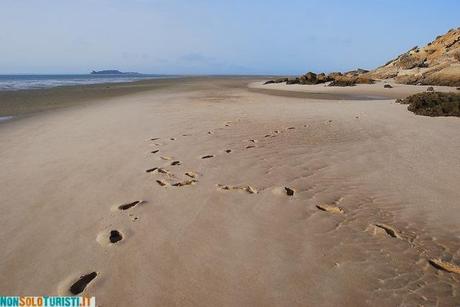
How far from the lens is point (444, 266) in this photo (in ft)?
9.03

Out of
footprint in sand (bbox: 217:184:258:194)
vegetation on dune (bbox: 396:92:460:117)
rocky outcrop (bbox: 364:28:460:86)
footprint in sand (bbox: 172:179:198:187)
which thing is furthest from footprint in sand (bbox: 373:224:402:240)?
rocky outcrop (bbox: 364:28:460:86)

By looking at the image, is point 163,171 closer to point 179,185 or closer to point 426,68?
point 179,185

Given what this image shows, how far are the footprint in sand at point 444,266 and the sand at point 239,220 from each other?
1 cm

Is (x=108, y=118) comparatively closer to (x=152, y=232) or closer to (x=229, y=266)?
(x=152, y=232)

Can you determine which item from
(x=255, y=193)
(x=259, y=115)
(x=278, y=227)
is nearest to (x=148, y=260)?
(x=278, y=227)

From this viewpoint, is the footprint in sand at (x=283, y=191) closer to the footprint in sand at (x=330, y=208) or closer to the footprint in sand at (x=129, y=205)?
the footprint in sand at (x=330, y=208)

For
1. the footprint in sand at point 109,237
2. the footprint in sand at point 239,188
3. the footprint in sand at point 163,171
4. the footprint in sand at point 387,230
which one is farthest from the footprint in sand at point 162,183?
the footprint in sand at point 387,230

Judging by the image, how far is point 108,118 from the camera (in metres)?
10.8

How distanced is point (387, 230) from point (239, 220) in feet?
4.43

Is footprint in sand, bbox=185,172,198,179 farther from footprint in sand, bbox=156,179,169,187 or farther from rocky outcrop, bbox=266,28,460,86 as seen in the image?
rocky outcrop, bbox=266,28,460,86

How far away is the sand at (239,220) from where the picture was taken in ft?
8.50

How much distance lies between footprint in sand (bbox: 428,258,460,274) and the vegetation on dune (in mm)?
7307

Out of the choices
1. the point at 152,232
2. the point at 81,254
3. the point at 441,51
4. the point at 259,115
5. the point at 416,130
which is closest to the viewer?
the point at 81,254

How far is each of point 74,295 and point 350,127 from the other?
6645mm
